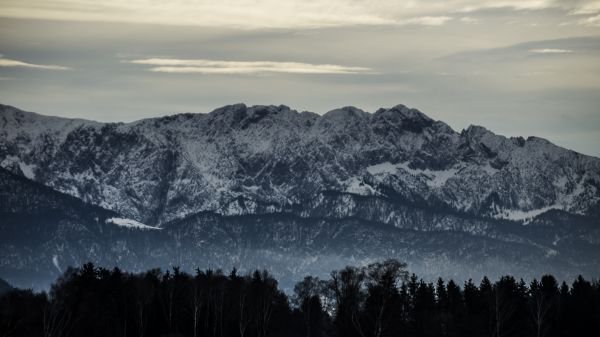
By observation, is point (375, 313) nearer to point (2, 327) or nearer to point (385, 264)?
point (385, 264)

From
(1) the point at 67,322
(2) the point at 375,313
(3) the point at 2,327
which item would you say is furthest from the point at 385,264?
(3) the point at 2,327

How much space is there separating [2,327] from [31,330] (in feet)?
241

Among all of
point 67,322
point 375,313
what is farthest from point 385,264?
point 67,322

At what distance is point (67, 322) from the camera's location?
650ft

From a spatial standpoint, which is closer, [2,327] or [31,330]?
[2,327]

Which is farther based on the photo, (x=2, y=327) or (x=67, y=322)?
(x=67, y=322)

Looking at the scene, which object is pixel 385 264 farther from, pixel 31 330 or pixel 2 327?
pixel 2 327

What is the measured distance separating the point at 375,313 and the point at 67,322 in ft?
139

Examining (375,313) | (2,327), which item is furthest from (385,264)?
(2,327)

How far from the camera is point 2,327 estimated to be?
126875 millimetres

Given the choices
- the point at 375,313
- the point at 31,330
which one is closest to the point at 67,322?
the point at 31,330

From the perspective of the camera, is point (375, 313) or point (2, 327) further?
point (375, 313)

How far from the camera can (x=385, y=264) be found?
18762 centimetres

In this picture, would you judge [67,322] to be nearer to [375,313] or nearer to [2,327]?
[375,313]
